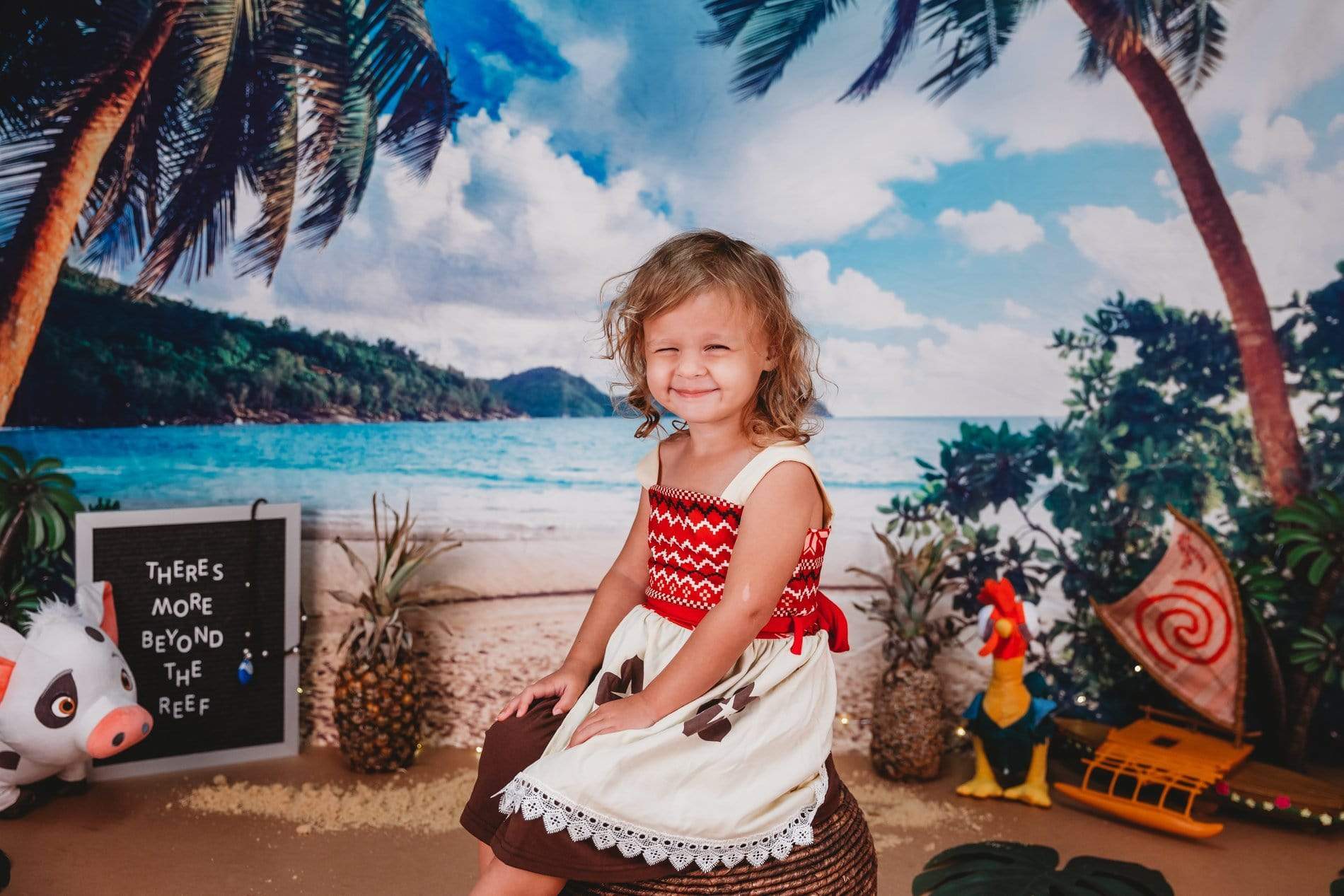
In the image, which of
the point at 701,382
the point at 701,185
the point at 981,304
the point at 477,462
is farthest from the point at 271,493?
the point at 981,304

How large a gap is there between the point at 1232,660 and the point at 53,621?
3083mm

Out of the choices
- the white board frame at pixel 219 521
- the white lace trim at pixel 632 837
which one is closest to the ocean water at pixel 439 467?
the white board frame at pixel 219 521

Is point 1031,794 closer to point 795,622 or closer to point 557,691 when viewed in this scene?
point 795,622

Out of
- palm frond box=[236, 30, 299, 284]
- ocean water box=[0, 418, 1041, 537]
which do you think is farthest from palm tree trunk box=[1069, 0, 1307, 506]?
palm frond box=[236, 30, 299, 284]

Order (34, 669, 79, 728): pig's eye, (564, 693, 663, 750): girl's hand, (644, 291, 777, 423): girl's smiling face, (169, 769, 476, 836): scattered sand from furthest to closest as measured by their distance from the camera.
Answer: (169, 769, 476, 836): scattered sand → (34, 669, 79, 728): pig's eye → (644, 291, 777, 423): girl's smiling face → (564, 693, 663, 750): girl's hand

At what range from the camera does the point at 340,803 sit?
2.72 m

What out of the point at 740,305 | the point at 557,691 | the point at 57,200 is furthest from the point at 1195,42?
the point at 57,200

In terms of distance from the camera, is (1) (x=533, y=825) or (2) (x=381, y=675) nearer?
(1) (x=533, y=825)

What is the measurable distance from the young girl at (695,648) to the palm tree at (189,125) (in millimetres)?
1726

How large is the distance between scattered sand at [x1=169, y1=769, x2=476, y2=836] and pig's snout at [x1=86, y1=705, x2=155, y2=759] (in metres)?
0.35

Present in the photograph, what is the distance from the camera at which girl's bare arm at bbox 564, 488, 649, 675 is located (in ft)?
6.02

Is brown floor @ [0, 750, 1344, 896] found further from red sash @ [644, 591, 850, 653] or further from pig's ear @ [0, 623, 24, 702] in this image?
red sash @ [644, 591, 850, 653]

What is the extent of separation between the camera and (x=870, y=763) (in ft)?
10.2

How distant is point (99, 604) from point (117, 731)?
428mm
